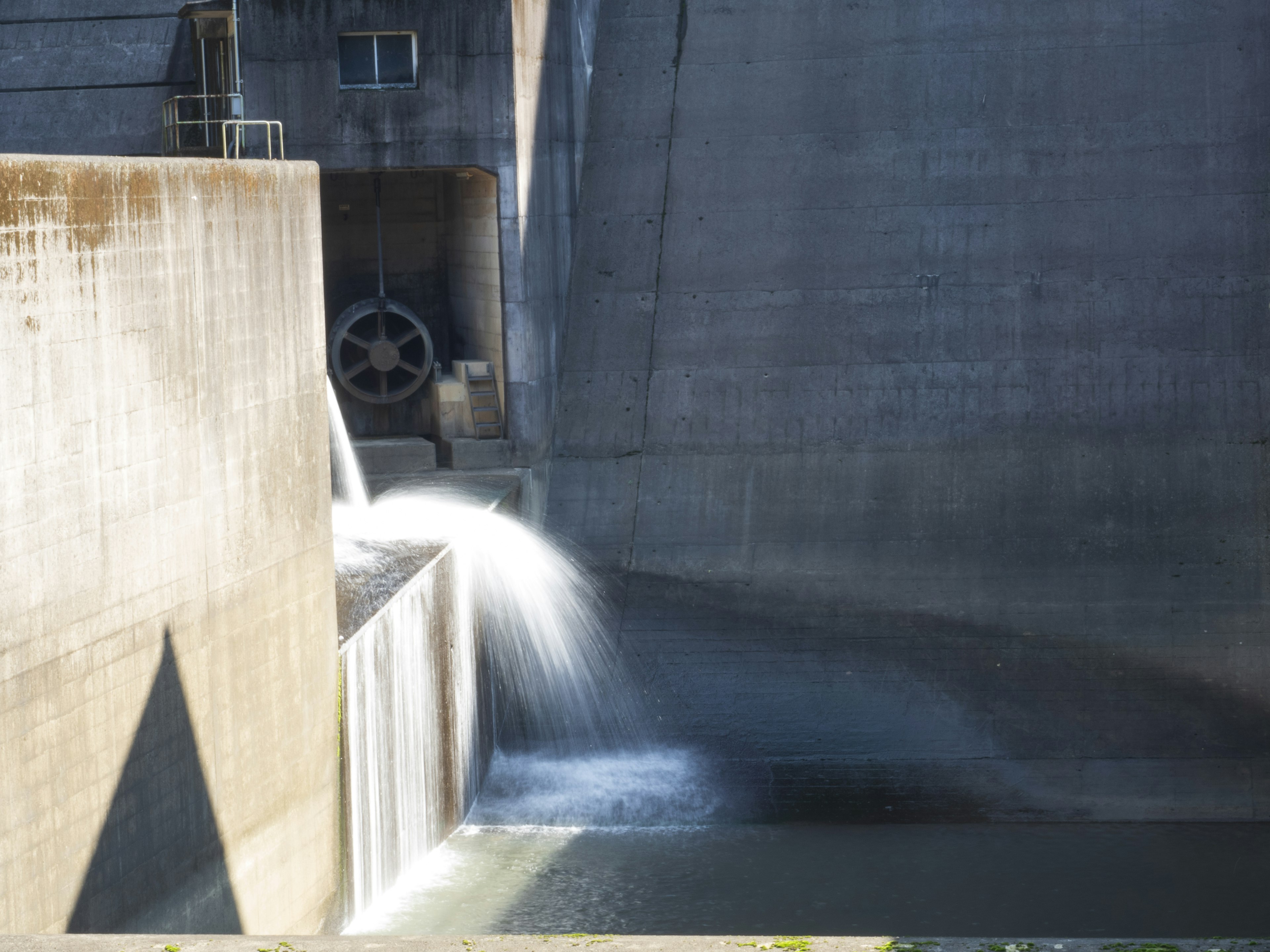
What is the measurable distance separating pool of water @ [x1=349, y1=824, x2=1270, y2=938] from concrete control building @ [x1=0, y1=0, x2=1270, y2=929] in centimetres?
66

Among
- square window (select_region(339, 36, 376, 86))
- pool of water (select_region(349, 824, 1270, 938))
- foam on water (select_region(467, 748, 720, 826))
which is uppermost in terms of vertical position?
square window (select_region(339, 36, 376, 86))

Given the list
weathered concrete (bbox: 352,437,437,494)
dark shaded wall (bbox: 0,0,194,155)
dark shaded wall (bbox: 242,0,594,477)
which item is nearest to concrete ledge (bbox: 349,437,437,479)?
weathered concrete (bbox: 352,437,437,494)

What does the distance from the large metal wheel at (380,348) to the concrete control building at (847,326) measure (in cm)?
40

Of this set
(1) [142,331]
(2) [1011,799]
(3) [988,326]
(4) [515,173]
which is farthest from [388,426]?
(1) [142,331]

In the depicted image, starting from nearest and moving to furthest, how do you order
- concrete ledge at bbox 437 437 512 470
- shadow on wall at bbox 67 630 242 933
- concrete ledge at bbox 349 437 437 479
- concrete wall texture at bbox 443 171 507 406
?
shadow on wall at bbox 67 630 242 933 < concrete wall texture at bbox 443 171 507 406 < concrete ledge at bbox 437 437 512 470 < concrete ledge at bbox 349 437 437 479

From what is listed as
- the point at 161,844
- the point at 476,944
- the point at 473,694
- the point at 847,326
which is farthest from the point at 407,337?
the point at 476,944

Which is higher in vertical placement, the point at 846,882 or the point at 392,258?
the point at 392,258

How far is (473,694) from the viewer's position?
48.7 ft

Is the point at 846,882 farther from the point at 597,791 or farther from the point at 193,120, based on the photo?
the point at 193,120

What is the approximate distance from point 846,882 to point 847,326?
6.20 m

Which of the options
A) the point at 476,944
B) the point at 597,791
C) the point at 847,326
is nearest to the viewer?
the point at 476,944

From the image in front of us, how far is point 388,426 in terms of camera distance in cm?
1783

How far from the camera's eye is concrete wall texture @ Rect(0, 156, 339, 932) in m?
7.76

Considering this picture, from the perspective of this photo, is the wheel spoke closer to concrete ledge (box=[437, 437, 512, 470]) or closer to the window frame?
concrete ledge (box=[437, 437, 512, 470])
